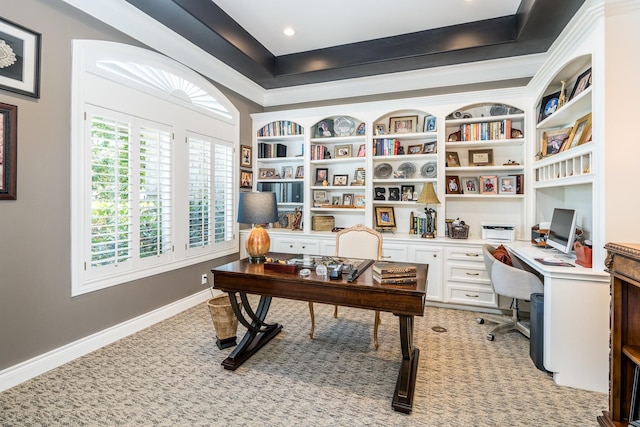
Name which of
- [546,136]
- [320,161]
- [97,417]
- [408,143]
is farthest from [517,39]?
[97,417]

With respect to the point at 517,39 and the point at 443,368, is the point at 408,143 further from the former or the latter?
the point at 443,368

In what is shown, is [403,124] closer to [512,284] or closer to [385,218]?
[385,218]

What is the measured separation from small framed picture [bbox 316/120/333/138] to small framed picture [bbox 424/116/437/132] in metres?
1.31

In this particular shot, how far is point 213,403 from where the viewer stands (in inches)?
77.3

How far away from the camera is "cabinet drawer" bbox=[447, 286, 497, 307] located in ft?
11.4

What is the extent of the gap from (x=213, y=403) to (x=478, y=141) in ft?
12.3

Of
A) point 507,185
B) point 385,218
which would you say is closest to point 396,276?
point 385,218

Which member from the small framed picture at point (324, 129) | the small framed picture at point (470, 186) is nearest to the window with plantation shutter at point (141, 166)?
the small framed picture at point (324, 129)

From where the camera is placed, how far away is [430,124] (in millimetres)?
4051

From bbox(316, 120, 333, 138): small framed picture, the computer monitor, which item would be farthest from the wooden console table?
bbox(316, 120, 333, 138): small framed picture

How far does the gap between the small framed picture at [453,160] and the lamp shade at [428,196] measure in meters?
0.39

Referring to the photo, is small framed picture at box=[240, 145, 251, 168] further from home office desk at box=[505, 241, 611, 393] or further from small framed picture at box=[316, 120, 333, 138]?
home office desk at box=[505, 241, 611, 393]

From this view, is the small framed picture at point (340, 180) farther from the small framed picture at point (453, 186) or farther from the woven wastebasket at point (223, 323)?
the woven wastebasket at point (223, 323)

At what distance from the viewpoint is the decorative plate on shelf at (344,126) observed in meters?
4.51
